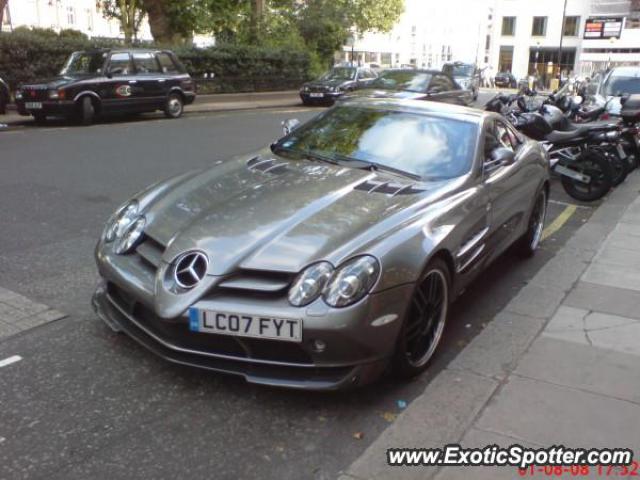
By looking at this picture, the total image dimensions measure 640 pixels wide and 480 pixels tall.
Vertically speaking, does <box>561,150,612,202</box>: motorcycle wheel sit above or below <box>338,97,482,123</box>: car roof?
below

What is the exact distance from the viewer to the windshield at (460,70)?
1294 inches

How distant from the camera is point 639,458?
284 cm

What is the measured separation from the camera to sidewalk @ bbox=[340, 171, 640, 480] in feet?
9.61

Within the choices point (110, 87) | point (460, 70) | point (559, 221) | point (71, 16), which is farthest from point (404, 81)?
point (71, 16)

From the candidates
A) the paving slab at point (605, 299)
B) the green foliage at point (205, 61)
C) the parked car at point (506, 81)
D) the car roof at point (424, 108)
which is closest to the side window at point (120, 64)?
the green foliage at point (205, 61)

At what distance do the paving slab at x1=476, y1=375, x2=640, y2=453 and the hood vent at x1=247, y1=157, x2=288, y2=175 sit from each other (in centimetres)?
196

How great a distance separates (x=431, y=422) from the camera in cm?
309

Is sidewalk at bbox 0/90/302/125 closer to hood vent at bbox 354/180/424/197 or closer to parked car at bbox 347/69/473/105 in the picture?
parked car at bbox 347/69/473/105

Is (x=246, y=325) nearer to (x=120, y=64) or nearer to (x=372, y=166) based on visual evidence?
(x=372, y=166)

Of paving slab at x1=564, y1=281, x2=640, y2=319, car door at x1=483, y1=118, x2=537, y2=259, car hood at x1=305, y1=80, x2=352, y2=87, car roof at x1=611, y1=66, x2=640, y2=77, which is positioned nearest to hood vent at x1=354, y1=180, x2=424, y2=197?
car door at x1=483, y1=118, x2=537, y2=259

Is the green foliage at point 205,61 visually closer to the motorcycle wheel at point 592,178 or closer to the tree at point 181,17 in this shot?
the tree at point 181,17

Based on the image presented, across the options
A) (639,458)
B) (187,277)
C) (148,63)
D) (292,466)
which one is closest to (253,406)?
(292,466)

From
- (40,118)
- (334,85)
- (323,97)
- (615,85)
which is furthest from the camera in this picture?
(334,85)

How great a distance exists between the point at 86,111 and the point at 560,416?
13.4 meters
